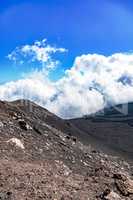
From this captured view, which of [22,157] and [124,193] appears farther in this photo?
[22,157]

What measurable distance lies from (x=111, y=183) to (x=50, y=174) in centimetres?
458

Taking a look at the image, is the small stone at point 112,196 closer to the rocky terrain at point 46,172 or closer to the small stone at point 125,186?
the rocky terrain at point 46,172

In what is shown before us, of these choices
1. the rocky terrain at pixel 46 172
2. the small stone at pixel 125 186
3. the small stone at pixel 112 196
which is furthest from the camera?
the small stone at pixel 125 186

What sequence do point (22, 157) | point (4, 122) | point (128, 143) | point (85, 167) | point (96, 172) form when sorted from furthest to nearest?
point (128, 143), point (4, 122), point (85, 167), point (96, 172), point (22, 157)

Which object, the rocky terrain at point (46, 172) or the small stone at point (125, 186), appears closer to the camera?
the rocky terrain at point (46, 172)

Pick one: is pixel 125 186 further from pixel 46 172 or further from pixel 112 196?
pixel 46 172

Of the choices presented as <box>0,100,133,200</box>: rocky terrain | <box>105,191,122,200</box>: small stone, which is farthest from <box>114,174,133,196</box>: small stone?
<box>105,191,122,200</box>: small stone

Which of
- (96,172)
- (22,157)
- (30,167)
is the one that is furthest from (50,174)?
(96,172)

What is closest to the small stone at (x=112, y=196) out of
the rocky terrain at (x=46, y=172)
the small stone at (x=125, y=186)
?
the rocky terrain at (x=46, y=172)

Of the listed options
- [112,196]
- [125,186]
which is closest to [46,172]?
[112,196]

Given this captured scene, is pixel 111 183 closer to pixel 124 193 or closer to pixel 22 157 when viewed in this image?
pixel 124 193

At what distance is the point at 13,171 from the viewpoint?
2520 centimetres

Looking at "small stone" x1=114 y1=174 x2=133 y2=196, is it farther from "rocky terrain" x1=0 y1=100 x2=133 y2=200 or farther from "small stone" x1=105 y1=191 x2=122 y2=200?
"small stone" x1=105 y1=191 x2=122 y2=200

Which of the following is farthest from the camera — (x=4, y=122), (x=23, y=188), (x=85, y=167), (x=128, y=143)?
(x=128, y=143)
